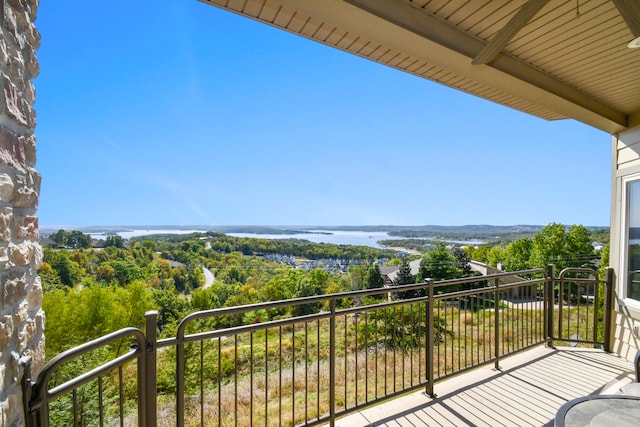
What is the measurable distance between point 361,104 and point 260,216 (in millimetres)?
21574

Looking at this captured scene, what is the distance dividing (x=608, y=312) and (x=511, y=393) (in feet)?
7.80

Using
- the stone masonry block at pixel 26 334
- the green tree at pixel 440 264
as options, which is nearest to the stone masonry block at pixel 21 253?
the stone masonry block at pixel 26 334

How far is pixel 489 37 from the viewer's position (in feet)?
8.11

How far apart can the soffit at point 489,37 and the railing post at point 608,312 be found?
91.5 inches

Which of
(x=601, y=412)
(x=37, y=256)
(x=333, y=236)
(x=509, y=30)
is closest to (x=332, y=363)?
(x=601, y=412)

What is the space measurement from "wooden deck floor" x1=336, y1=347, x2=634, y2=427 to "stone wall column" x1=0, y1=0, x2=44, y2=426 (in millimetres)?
2208

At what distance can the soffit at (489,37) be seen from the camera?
6.68 feet

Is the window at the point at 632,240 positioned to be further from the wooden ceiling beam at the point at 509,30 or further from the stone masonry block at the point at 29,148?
the stone masonry block at the point at 29,148

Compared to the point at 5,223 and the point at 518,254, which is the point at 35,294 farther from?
the point at 518,254

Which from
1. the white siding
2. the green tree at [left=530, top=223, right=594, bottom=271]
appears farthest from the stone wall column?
the green tree at [left=530, top=223, right=594, bottom=271]

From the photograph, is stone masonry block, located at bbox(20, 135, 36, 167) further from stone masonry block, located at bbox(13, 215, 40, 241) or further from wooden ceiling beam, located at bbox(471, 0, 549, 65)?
wooden ceiling beam, located at bbox(471, 0, 549, 65)

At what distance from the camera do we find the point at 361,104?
1256 inches

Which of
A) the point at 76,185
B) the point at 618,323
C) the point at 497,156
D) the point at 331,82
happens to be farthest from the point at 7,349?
the point at 76,185

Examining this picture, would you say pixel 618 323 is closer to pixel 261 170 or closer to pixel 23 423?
pixel 23 423
